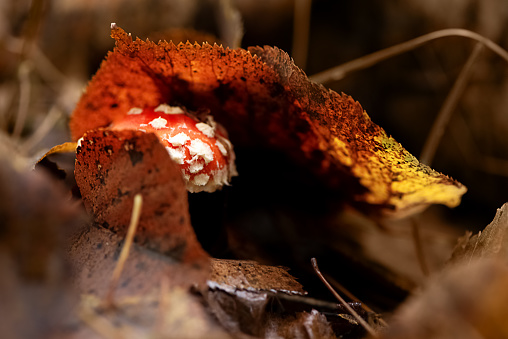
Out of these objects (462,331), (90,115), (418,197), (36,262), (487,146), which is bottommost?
(36,262)

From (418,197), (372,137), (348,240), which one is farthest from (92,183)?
(348,240)

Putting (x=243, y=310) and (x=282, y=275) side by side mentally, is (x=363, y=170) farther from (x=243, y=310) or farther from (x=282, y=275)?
(x=243, y=310)

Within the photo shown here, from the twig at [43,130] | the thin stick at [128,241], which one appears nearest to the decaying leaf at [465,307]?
the thin stick at [128,241]

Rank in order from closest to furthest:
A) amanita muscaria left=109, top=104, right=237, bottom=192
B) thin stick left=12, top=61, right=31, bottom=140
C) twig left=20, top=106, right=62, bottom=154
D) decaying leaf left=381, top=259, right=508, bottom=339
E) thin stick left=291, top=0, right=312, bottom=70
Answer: decaying leaf left=381, top=259, right=508, bottom=339, amanita muscaria left=109, top=104, right=237, bottom=192, twig left=20, top=106, right=62, bottom=154, thin stick left=12, top=61, right=31, bottom=140, thin stick left=291, top=0, right=312, bottom=70

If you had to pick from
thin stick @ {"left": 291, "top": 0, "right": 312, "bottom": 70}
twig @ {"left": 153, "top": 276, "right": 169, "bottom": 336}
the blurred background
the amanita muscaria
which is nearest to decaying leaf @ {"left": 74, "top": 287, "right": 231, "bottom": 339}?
twig @ {"left": 153, "top": 276, "right": 169, "bottom": 336}

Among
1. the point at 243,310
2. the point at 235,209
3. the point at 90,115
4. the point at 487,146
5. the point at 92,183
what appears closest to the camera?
the point at 243,310

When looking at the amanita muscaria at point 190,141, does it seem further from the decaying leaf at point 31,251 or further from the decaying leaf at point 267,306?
the decaying leaf at point 31,251

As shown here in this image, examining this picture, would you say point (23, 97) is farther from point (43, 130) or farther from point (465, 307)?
point (465, 307)

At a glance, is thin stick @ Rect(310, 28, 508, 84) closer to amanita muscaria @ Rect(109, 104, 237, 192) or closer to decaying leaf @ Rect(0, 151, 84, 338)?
amanita muscaria @ Rect(109, 104, 237, 192)
